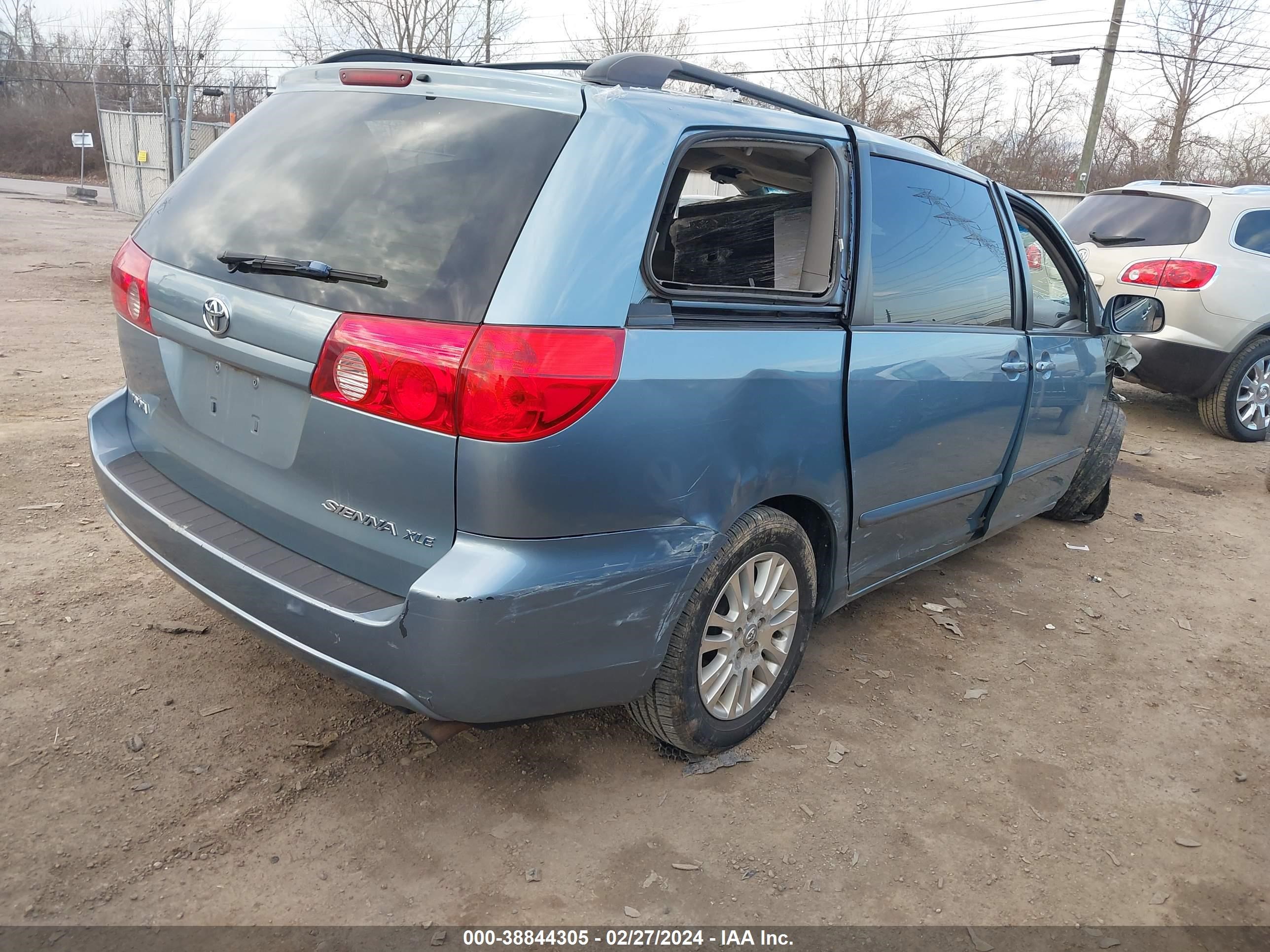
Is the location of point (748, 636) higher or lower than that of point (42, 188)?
lower

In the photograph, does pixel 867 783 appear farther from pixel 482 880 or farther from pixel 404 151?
pixel 404 151

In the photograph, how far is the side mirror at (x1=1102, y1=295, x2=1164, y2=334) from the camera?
4.70 m

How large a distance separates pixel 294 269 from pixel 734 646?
156 centimetres

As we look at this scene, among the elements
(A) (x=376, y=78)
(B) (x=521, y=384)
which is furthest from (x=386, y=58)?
(B) (x=521, y=384)

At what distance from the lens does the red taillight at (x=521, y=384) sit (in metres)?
1.97

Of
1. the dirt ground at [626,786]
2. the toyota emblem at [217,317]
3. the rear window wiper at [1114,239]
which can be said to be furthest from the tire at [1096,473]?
the toyota emblem at [217,317]

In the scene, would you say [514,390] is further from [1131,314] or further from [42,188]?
[42,188]

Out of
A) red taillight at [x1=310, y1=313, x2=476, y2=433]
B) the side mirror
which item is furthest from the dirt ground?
the side mirror

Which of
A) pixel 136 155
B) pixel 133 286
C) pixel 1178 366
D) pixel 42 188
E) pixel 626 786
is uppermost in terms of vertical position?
pixel 136 155

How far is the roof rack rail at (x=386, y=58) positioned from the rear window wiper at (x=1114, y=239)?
6933 millimetres

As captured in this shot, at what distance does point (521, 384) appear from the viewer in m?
1.98

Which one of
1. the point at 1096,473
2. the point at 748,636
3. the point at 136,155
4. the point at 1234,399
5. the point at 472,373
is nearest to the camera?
the point at 472,373

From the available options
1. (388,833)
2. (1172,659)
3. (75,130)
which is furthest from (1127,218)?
(75,130)

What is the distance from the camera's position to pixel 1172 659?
381 cm
